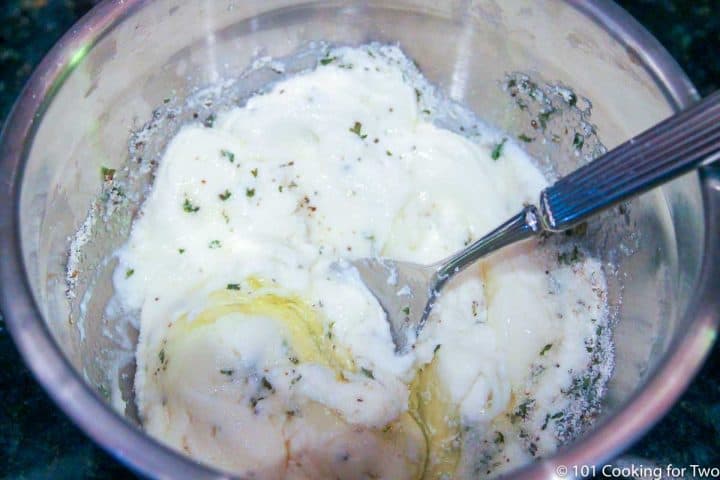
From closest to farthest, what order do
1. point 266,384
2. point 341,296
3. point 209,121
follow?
point 266,384 < point 341,296 < point 209,121

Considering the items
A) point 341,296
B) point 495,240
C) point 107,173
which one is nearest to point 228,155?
point 107,173

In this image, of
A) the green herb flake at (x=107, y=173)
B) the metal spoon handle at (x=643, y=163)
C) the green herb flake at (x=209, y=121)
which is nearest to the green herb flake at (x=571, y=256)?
the metal spoon handle at (x=643, y=163)

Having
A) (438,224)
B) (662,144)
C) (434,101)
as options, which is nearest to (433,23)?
(434,101)

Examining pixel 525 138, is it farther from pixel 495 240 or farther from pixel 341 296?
pixel 341 296

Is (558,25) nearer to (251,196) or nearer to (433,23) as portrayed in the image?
(433,23)

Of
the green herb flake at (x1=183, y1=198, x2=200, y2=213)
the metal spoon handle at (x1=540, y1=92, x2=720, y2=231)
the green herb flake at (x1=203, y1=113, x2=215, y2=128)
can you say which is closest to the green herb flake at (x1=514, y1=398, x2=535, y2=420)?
the metal spoon handle at (x1=540, y1=92, x2=720, y2=231)

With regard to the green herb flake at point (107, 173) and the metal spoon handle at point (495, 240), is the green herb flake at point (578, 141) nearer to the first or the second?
the metal spoon handle at point (495, 240)
